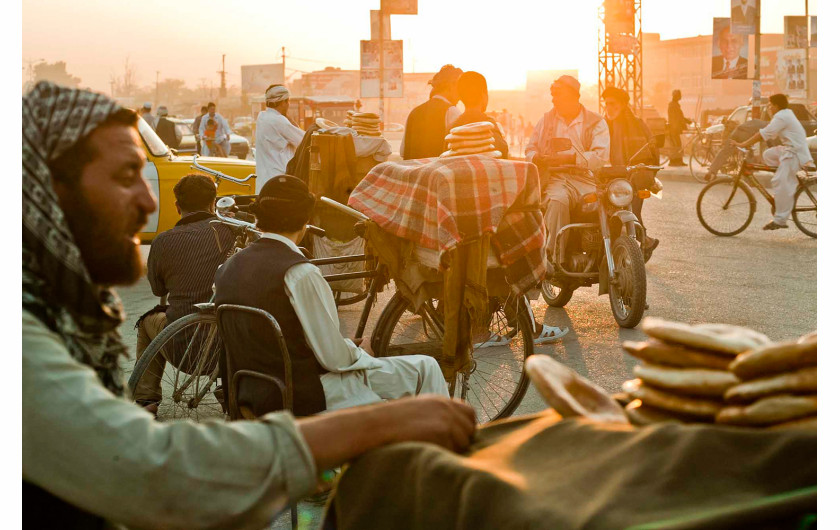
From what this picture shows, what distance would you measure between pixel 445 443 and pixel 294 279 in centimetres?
217

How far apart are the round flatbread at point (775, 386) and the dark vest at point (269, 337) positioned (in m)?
2.45

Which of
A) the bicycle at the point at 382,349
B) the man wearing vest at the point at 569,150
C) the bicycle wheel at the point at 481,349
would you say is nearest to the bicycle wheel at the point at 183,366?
the bicycle at the point at 382,349

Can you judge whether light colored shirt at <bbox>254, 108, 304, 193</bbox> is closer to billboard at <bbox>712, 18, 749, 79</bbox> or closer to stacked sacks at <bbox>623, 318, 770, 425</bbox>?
stacked sacks at <bbox>623, 318, 770, 425</bbox>

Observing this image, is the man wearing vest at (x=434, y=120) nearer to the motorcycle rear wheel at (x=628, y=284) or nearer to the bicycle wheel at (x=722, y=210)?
the motorcycle rear wheel at (x=628, y=284)

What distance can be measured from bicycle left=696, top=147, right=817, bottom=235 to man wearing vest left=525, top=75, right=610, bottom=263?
4.76 meters

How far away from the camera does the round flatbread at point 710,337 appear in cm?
175

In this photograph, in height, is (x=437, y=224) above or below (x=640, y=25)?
below

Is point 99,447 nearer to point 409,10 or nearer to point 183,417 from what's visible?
point 183,417

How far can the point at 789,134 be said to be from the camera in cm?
1279

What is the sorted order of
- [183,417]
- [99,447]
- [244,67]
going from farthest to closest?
[244,67] → [183,417] → [99,447]

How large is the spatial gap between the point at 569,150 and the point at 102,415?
7064mm

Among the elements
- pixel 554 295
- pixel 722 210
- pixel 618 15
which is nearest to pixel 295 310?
pixel 554 295

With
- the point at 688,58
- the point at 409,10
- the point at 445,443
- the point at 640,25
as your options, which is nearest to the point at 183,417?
the point at 445,443

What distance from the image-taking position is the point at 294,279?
3852mm
